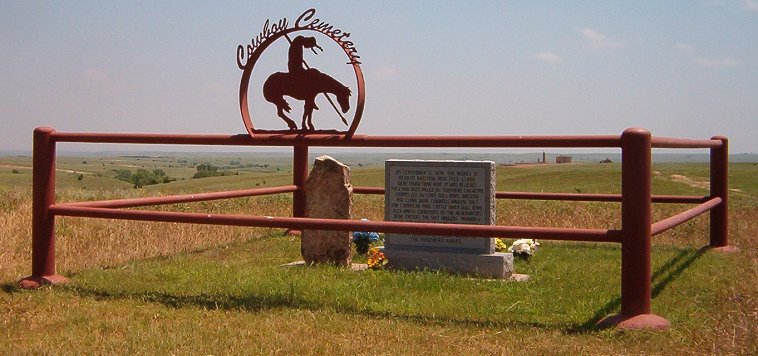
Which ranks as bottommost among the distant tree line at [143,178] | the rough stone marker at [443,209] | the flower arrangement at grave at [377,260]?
the distant tree line at [143,178]

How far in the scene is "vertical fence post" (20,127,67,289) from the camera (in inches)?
254

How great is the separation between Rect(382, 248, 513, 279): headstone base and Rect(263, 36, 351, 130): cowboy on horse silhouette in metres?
1.92

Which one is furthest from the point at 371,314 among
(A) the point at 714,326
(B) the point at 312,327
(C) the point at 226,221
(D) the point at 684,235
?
(D) the point at 684,235

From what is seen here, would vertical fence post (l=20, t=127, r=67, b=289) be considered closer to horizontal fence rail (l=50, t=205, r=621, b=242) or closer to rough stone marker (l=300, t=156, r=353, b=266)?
horizontal fence rail (l=50, t=205, r=621, b=242)

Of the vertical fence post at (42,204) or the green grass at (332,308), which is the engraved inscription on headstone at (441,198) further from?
the vertical fence post at (42,204)

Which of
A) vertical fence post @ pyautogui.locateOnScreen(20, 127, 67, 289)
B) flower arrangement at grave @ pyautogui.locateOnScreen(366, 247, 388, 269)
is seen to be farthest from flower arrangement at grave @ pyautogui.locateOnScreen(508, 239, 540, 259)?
vertical fence post @ pyautogui.locateOnScreen(20, 127, 67, 289)

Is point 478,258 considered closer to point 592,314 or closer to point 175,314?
point 592,314

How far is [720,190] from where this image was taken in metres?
9.11

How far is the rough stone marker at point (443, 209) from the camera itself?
317 inches

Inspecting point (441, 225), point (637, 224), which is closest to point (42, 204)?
point (441, 225)

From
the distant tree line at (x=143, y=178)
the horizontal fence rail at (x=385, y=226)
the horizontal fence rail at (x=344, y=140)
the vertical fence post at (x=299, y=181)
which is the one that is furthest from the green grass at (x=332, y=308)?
the distant tree line at (x=143, y=178)

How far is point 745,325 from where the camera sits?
15.1ft

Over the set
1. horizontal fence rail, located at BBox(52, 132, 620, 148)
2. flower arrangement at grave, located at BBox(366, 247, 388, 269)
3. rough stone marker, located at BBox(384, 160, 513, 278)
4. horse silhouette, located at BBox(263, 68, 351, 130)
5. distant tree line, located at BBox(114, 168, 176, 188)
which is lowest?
distant tree line, located at BBox(114, 168, 176, 188)

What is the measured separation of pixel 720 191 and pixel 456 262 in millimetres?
3343
